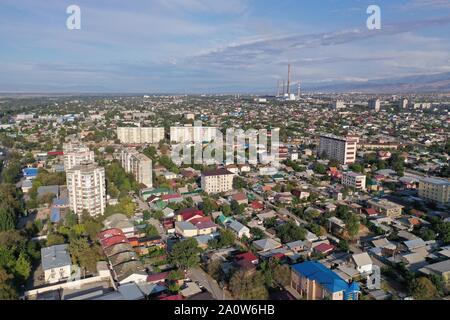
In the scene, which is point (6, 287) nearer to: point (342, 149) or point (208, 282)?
point (208, 282)

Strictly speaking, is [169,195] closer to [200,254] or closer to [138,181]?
[138,181]

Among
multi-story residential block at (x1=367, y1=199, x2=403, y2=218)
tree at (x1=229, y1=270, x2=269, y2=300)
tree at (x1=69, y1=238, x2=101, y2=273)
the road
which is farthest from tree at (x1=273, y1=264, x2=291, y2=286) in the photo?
multi-story residential block at (x1=367, y1=199, x2=403, y2=218)

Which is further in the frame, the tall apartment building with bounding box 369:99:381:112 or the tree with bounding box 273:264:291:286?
the tall apartment building with bounding box 369:99:381:112

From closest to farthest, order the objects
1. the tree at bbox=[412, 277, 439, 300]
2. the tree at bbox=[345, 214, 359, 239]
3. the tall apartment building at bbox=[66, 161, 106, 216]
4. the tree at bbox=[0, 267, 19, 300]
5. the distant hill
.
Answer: the tree at bbox=[0, 267, 19, 300]
the tree at bbox=[412, 277, 439, 300]
the tree at bbox=[345, 214, 359, 239]
the tall apartment building at bbox=[66, 161, 106, 216]
the distant hill

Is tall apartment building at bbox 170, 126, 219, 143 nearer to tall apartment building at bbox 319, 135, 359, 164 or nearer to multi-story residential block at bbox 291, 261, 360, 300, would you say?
tall apartment building at bbox 319, 135, 359, 164

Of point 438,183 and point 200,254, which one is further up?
point 438,183
